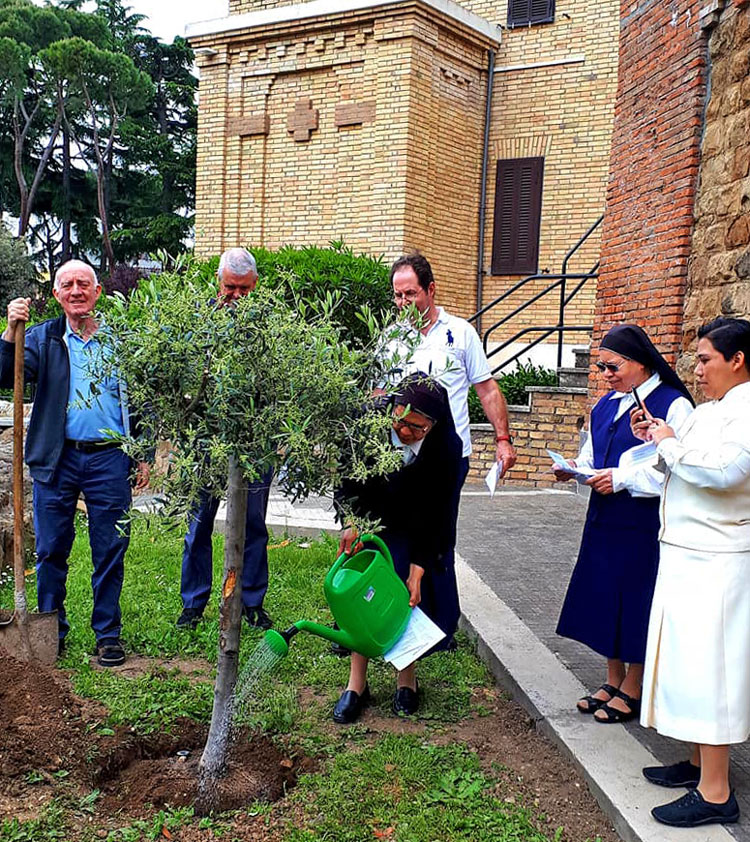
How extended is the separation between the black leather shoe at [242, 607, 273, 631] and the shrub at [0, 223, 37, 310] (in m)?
24.2

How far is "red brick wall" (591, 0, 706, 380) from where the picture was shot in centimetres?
696

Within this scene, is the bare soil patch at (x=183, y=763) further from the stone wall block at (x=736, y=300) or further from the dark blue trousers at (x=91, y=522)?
the stone wall block at (x=736, y=300)

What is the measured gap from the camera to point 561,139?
13.9 meters

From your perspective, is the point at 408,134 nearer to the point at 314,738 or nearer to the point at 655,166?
the point at 655,166

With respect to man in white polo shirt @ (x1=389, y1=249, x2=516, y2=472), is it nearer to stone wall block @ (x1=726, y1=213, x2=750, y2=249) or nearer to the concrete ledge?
the concrete ledge

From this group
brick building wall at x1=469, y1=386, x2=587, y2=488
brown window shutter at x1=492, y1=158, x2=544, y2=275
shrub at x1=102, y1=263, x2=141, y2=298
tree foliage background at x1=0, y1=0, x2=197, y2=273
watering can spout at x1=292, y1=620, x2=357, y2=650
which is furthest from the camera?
tree foliage background at x1=0, y1=0, x2=197, y2=273

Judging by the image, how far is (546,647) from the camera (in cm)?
448

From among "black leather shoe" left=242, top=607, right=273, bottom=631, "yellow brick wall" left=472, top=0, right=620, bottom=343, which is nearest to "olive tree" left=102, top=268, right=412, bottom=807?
"black leather shoe" left=242, top=607, right=273, bottom=631

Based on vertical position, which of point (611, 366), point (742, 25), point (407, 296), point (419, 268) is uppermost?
point (742, 25)

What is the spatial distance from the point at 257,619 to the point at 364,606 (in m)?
1.68

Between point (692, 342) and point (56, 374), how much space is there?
503 centimetres

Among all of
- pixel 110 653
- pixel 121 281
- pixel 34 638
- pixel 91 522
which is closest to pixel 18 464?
pixel 91 522

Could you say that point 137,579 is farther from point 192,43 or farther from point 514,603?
point 192,43

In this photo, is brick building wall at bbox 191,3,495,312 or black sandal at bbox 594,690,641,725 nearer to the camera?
black sandal at bbox 594,690,641,725
